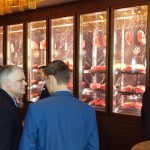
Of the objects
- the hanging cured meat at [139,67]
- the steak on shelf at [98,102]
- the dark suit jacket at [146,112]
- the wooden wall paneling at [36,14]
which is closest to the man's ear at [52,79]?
the dark suit jacket at [146,112]

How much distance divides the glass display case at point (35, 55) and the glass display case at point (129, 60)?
178 cm

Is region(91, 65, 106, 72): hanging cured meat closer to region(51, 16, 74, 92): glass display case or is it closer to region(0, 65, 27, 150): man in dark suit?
region(51, 16, 74, 92): glass display case

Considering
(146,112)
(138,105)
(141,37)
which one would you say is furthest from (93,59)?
(146,112)

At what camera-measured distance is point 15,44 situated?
6.83 meters

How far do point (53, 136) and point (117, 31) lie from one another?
324 cm

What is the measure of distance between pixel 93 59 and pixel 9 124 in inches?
138

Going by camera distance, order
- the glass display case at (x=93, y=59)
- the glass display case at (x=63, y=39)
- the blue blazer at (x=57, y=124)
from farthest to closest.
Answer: the glass display case at (x=63, y=39), the glass display case at (x=93, y=59), the blue blazer at (x=57, y=124)

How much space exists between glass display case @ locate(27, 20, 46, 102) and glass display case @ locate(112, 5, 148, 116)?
178 centimetres

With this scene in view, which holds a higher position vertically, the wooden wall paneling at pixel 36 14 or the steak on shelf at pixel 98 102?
the wooden wall paneling at pixel 36 14

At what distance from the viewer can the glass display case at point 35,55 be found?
6.21 metres

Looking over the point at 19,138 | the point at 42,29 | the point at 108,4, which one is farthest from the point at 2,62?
the point at 19,138

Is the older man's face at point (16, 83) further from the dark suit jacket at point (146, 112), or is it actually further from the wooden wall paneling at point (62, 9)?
the wooden wall paneling at point (62, 9)

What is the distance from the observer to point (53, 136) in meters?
1.91

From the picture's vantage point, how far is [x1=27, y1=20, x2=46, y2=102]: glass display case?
6.21 meters
